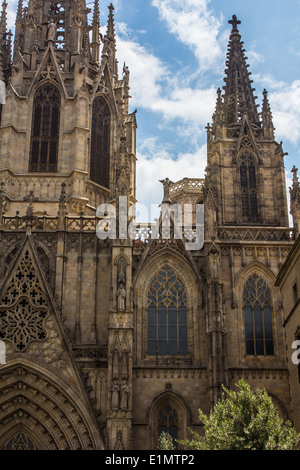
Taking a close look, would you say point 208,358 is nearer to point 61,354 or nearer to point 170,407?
point 170,407

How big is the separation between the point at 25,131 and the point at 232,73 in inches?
451

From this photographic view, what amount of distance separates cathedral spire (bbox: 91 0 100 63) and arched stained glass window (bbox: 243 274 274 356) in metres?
18.3

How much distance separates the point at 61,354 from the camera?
3058cm

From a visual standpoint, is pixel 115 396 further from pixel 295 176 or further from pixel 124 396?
pixel 295 176

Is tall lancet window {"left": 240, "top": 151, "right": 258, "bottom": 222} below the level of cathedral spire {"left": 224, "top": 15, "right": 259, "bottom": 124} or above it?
below

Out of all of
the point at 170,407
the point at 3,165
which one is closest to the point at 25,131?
the point at 3,165

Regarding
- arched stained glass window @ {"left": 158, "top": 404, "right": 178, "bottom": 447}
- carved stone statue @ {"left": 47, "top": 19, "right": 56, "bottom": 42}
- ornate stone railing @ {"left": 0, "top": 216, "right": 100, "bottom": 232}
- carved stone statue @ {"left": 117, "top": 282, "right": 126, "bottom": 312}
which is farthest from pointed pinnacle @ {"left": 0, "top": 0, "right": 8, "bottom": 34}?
arched stained glass window @ {"left": 158, "top": 404, "right": 178, "bottom": 447}

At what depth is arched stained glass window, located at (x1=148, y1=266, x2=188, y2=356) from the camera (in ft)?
106

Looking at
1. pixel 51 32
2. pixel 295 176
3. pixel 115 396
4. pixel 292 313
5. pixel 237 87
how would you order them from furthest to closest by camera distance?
pixel 51 32 < pixel 237 87 < pixel 295 176 < pixel 292 313 < pixel 115 396

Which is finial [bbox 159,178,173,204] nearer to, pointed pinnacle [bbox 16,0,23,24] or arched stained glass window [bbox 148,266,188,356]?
arched stained glass window [bbox 148,266,188,356]

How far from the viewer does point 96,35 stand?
150ft

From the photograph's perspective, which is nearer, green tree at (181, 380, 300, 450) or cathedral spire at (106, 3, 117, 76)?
green tree at (181, 380, 300, 450)

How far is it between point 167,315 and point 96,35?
2035cm

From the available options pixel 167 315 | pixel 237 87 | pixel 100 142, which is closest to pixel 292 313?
pixel 167 315
